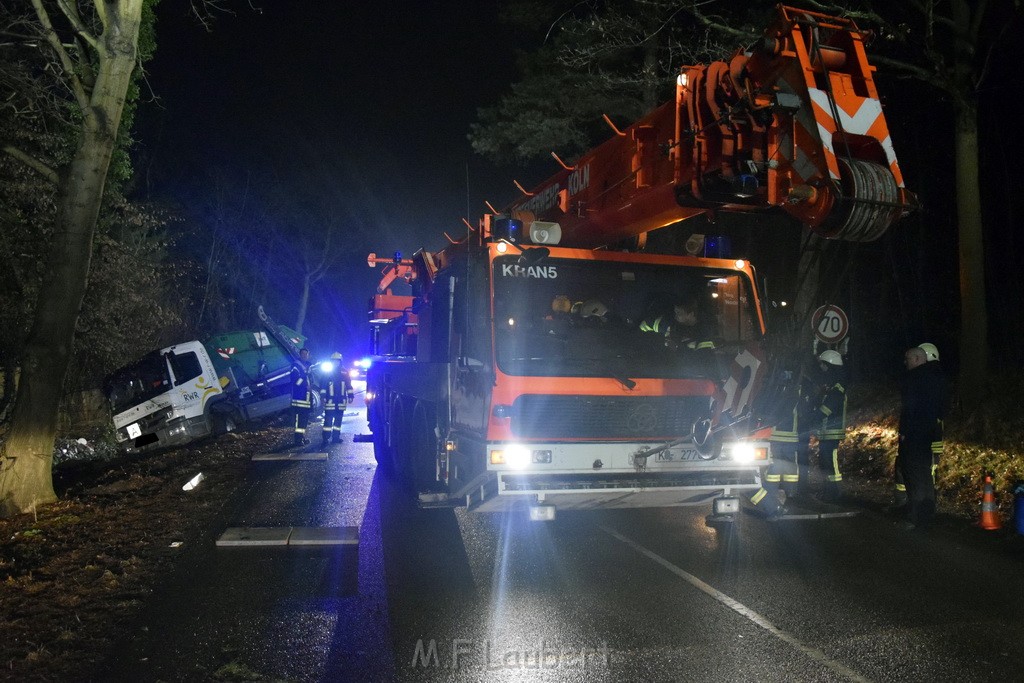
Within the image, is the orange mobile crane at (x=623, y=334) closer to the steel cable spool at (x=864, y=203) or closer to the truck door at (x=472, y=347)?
the truck door at (x=472, y=347)

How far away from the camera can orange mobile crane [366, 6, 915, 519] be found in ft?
17.6

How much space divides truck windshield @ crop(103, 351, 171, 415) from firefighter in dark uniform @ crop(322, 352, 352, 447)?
12.3 ft

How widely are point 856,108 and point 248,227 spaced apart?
3911cm

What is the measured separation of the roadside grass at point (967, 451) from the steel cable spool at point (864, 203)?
15.5ft

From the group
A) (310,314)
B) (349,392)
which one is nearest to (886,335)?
(349,392)

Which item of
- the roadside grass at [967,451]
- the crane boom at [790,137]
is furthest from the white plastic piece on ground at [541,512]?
the roadside grass at [967,451]

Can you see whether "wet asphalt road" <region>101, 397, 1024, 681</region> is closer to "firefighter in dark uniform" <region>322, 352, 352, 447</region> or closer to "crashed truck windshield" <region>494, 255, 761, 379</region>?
"crashed truck windshield" <region>494, 255, 761, 379</region>

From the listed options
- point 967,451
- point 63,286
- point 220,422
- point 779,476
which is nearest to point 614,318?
point 779,476

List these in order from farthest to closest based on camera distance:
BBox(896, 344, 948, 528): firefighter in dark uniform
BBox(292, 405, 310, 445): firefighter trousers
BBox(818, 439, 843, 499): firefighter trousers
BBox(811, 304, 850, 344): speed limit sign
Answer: BBox(292, 405, 310, 445): firefighter trousers → BBox(811, 304, 850, 344): speed limit sign → BBox(818, 439, 843, 499): firefighter trousers → BBox(896, 344, 948, 528): firefighter in dark uniform

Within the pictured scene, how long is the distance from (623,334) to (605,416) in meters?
0.75

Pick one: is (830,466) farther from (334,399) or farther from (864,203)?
(334,399)

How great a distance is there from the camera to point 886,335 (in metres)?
16.2

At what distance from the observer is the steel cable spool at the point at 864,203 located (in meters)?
4.57

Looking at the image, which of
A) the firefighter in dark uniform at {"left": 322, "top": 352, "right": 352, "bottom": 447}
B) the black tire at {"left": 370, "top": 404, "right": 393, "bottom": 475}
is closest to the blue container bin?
the black tire at {"left": 370, "top": 404, "right": 393, "bottom": 475}
